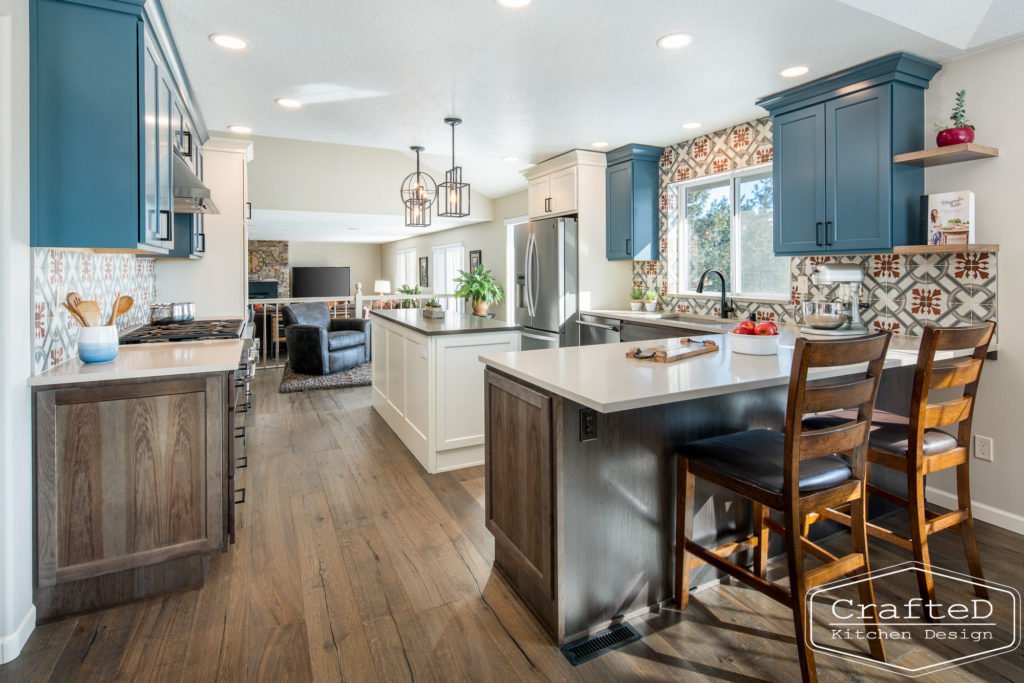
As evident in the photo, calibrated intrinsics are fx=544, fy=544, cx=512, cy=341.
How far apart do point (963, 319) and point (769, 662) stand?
86.1 inches

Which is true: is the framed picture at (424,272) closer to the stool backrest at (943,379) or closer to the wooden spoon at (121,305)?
the wooden spoon at (121,305)

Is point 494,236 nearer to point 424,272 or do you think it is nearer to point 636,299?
point 636,299

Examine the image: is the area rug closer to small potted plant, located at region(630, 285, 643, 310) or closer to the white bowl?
small potted plant, located at region(630, 285, 643, 310)

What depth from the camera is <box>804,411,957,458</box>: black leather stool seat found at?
197cm

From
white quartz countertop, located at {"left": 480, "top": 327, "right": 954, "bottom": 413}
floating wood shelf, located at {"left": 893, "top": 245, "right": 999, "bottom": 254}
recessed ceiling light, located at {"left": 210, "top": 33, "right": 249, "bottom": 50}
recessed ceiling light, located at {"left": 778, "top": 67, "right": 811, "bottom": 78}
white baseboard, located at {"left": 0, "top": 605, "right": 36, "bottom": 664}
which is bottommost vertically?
white baseboard, located at {"left": 0, "top": 605, "right": 36, "bottom": 664}

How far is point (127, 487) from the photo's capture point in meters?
1.96

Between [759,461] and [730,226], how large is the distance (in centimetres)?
304

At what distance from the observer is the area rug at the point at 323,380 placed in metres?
5.91

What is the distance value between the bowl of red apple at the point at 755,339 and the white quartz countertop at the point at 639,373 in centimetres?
4

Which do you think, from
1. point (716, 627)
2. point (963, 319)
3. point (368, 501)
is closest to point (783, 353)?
point (716, 627)

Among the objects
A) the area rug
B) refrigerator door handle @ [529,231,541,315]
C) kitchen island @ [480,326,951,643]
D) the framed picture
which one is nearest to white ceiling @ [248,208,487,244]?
the framed picture

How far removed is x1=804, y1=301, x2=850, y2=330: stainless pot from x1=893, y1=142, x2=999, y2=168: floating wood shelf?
0.78m

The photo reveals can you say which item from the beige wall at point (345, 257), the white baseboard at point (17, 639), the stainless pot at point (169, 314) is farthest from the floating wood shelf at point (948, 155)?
the beige wall at point (345, 257)

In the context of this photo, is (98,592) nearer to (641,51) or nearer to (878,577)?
(878,577)
